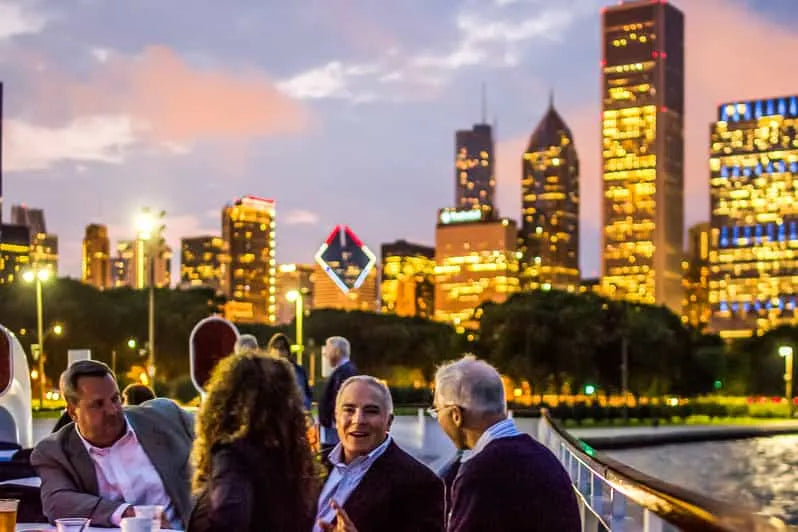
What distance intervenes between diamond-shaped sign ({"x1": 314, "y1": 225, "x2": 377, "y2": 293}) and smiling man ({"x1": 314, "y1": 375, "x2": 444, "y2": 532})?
1536cm

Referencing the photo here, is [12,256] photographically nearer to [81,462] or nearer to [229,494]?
[81,462]

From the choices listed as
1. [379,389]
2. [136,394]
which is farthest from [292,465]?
[136,394]

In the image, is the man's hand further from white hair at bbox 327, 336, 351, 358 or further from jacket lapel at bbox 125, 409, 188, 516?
white hair at bbox 327, 336, 351, 358

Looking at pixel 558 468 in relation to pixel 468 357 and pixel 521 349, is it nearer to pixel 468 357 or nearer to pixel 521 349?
pixel 468 357

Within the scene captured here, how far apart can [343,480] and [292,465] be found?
705 mm

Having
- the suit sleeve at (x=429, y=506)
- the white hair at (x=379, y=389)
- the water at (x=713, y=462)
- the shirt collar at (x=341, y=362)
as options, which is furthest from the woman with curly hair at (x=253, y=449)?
the water at (x=713, y=462)

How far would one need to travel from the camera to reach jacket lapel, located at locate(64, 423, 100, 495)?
5.47 meters

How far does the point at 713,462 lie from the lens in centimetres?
3703

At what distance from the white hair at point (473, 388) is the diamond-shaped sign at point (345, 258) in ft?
51.9

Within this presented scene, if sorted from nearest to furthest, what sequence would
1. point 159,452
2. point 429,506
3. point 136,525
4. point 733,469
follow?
point 136,525 < point 429,506 < point 159,452 < point 733,469

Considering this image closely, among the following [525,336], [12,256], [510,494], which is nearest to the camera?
[510,494]

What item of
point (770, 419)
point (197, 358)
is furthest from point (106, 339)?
point (197, 358)

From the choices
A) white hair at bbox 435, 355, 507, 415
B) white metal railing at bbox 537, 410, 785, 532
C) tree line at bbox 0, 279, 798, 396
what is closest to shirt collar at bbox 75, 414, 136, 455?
white hair at bbox 435, 355, 507, 415

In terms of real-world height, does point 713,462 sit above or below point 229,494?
below
